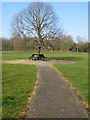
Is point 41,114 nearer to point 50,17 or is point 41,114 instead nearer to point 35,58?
point 35,58

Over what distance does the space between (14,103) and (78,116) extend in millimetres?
1808

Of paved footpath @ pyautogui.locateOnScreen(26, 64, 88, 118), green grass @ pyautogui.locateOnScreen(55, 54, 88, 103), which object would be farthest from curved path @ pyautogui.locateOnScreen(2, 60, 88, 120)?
green grass @ pyautogui.locateOnScreen(55, 54, 88, 103)

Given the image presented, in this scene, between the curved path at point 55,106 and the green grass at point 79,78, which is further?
the green grass at point 79,78

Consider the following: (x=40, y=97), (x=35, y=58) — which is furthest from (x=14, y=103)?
(x=35, y=58)

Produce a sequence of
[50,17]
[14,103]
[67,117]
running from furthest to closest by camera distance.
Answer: [50,17]
[14,103]
[67,117]

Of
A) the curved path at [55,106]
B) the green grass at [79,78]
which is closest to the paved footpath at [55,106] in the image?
the curved path at [55,106]

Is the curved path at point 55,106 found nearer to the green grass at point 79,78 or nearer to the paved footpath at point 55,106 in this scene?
the paved footpath at point 55,106

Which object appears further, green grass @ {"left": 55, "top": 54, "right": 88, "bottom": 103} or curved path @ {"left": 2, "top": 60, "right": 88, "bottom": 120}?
green grass @ {"left": 55, "top": 54, "right": 88, "bottom": 103}

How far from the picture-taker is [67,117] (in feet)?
11.7

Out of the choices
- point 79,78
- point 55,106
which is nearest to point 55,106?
point 55,106

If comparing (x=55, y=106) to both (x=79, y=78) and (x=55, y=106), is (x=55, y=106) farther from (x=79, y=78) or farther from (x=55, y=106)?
(x=79, y=78)

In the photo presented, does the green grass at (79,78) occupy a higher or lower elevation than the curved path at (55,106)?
higher

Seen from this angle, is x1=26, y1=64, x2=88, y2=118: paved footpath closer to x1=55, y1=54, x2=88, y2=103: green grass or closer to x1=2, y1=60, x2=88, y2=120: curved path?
x1=2, y1=60, x2=88, y2=120: curved path

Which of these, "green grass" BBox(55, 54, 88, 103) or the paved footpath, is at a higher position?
"green grass" BBox(55, 54, 88, 103)
